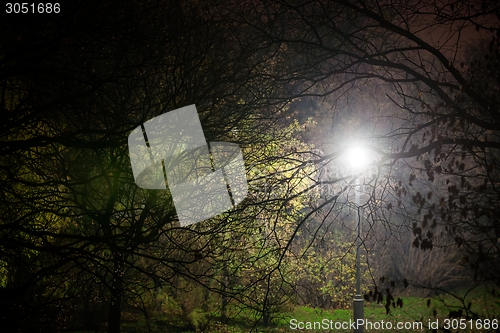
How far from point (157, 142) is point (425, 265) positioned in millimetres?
18446

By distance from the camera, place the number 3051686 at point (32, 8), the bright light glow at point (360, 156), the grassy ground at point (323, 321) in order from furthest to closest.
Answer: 1. the grassy ground at point (323, 321)
2. the bright light glow at point (360, 156)
3. the number 3051686 at point (32, 8)

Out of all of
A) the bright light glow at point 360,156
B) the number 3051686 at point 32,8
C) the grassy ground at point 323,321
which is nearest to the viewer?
the number 3051686 at point 32,8

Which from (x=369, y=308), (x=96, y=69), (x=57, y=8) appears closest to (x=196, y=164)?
(x=96, y=69)

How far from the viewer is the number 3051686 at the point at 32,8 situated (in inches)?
225

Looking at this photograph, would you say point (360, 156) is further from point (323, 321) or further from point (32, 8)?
point (323, 321)

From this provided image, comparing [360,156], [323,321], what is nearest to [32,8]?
[360,156]

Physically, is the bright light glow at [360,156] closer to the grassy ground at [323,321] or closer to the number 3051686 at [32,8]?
the number 3051686 at [32,8]

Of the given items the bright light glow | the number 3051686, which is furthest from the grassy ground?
the number 3051686

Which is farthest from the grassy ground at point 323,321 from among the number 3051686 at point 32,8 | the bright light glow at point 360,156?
the number 3051686 at point 32,8

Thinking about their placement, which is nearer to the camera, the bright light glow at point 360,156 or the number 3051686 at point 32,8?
the number 3051686 at point 32,8

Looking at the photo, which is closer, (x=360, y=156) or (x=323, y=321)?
(x=360, y=156)

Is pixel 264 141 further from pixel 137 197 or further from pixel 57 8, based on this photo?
pixel 57 8

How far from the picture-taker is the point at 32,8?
578cm

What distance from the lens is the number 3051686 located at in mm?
5707
